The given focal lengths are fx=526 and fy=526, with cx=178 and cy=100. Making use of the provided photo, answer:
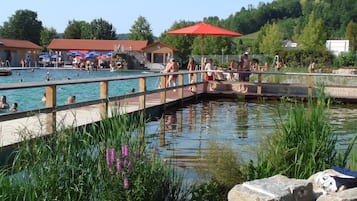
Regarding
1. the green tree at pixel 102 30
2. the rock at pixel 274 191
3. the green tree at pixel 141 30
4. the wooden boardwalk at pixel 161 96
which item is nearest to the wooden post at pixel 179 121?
the wooden boardwalk at pixel 161 96

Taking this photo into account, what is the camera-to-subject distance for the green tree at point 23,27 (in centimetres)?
11206

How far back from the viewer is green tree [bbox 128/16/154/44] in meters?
108

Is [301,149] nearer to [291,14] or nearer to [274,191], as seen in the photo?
[274,191]

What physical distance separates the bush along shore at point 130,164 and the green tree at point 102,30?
111 metres

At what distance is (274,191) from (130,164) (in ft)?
3.66

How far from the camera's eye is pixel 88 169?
4121mm

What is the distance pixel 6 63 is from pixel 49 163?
70.6m

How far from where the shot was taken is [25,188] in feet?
12.0

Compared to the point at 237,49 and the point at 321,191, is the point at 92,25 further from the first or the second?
the point at 321,191

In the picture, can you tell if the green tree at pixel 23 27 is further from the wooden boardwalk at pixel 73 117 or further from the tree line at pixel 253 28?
the wooden boardwalk at pixel 73 117

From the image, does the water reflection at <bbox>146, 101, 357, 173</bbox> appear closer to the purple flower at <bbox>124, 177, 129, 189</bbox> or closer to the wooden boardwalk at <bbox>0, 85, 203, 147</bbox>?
the wooden boardwalk at <bbox>0, 85, 203, 147</bbox>

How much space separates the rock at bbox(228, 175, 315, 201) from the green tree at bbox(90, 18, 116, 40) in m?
112

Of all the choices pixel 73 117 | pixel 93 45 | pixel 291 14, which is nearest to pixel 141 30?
pixel 93 45

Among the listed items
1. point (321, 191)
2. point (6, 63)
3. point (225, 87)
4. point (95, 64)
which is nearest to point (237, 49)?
point (95, 64)
